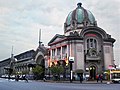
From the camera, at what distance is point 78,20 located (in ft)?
239

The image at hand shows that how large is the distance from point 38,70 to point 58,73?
13372mm

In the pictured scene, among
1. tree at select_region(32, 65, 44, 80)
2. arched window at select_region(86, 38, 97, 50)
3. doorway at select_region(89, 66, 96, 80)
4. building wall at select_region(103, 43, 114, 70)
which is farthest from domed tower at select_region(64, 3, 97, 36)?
tree at select_region(32, 65, 44, 80)

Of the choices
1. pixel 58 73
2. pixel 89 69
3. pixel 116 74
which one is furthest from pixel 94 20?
pixel 116 74

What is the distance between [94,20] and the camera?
76.6 m

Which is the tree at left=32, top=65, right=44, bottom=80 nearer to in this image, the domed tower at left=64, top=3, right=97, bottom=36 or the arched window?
the domed tower at left=64, top=3, right=97, bottom=36

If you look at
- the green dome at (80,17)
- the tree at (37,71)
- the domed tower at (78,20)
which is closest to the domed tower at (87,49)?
the domed tower at (78,20)

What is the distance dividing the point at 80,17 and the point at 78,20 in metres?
1.23

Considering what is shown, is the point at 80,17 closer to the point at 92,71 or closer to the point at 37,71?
the point at 92,71

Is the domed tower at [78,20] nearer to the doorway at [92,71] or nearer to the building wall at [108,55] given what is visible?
the building wall at [108,55]

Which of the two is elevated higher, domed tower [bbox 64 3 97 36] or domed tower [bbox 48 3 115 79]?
domed tower [bbox 64 3 97 36]

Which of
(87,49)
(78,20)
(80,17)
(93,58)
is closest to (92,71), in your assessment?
(93,58)

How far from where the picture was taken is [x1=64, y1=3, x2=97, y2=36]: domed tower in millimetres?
72250

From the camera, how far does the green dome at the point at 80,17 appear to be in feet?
238

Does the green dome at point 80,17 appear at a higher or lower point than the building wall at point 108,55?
higher
